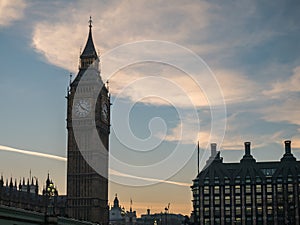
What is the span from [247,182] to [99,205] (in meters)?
58.9

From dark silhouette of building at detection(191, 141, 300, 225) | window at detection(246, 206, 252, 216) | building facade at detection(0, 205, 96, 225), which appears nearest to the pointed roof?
dark silhouette of building at detection(191, 141, 300, 225)

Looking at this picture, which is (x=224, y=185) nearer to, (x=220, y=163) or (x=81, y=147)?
(x=220, y=163)

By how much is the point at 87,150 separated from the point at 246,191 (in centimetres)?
6077

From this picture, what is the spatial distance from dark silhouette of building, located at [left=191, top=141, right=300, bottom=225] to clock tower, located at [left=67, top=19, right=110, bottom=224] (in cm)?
4680

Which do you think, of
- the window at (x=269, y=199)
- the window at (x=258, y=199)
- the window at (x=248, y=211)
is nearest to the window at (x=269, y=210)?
the window at (x=269, y=199)

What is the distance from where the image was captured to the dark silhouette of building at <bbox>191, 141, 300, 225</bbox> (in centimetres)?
18575

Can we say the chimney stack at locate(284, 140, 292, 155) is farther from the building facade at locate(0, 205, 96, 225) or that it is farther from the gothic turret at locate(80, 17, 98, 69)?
the building facade at locate(0, 205, 96, 225)

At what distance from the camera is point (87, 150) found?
491ft

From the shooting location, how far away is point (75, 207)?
146125 mm

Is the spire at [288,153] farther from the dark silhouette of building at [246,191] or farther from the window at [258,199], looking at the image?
the window at [258,199]

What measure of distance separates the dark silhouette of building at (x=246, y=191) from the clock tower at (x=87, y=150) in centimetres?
4680

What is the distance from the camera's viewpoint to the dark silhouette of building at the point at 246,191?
185750mm

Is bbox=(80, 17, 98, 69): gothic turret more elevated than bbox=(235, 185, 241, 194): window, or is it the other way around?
bbox=(80, 17, 98, 69): gothic turret

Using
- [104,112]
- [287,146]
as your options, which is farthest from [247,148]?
[104,112]
